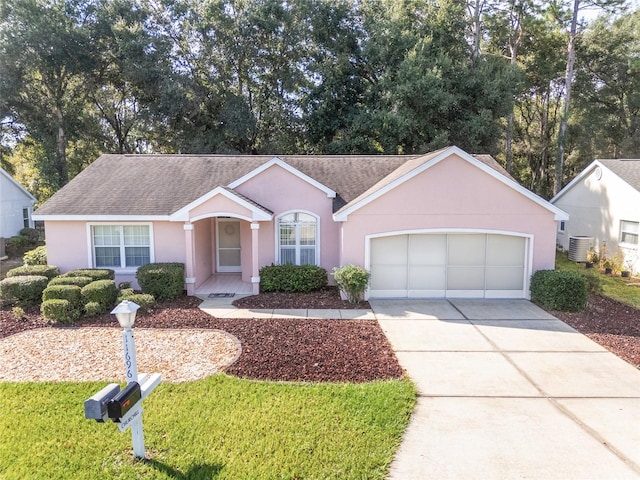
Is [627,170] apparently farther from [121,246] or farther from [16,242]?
[16,242]

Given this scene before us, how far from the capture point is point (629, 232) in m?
18.5

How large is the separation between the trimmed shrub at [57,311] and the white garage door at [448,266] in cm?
854

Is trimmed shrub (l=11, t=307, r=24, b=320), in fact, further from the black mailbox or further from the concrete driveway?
the concrete driveway

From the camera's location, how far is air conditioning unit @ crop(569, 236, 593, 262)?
20.0 meters

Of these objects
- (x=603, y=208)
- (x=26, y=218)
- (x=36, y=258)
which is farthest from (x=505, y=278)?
(x=26, y=218)

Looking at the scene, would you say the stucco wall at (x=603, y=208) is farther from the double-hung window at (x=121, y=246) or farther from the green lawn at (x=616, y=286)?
the double-hung window at (x=121, y=246)

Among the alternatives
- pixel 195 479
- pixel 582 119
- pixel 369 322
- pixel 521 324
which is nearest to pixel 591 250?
pixel 521 324

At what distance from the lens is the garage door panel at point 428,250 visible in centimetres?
1370

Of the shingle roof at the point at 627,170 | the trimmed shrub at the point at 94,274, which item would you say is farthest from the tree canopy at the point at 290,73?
the trimmed shrub at the point at 94,274

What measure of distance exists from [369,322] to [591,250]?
15229 millimetres

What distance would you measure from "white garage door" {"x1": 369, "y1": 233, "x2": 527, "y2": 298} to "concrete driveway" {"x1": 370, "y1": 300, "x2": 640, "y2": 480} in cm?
246

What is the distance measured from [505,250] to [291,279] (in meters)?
6.91

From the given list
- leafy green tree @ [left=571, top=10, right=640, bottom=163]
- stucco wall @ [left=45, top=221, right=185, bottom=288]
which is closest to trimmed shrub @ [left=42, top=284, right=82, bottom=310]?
stucco wall @ [left=45, top=221, right=185, bottom=288]

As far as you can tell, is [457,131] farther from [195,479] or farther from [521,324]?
[195,479]
